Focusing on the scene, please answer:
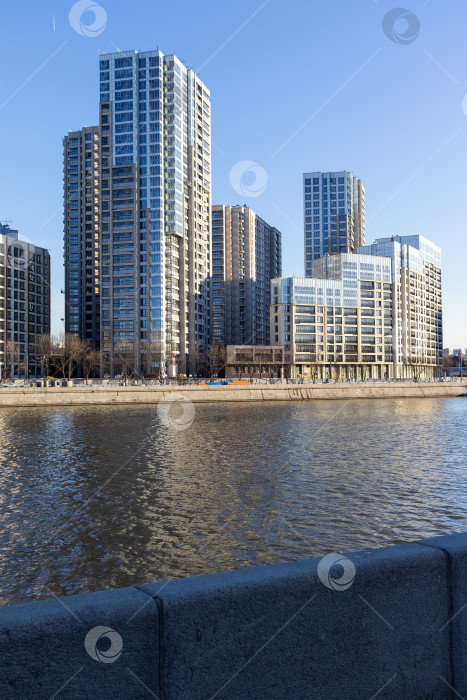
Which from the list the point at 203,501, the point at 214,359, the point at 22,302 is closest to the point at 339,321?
the point at 214,359

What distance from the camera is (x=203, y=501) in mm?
20922

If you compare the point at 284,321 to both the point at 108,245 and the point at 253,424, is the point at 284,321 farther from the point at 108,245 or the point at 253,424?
the point at 253,424

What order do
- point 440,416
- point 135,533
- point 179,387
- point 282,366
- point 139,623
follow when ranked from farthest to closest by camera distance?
point 282,366 → point 179,387 → point 440,416 → point 135,533 → point 139,623

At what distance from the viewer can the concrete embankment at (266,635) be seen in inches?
152

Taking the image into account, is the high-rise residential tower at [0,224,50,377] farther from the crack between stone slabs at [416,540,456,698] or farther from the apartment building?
the crack between stone slabs at [416,540,456,698]

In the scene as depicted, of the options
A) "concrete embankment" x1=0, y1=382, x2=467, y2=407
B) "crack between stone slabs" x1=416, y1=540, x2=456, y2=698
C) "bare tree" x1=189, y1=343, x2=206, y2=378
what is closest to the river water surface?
"crack between stone slabs" x1=416, y1=540, x2=456, y2=698

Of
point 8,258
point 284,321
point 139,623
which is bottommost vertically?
point 139,623

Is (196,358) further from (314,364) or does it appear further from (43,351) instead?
(314,364)

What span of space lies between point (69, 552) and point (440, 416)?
56239 millimetres

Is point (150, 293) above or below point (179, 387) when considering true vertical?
above

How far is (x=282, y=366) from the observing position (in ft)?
577

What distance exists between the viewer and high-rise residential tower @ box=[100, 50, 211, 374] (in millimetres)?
150250

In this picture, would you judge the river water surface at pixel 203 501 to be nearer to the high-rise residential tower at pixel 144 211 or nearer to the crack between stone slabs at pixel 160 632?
the crack between stone slabs at pixel 160 632

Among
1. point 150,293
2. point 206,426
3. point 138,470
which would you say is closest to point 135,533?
point 138,470
